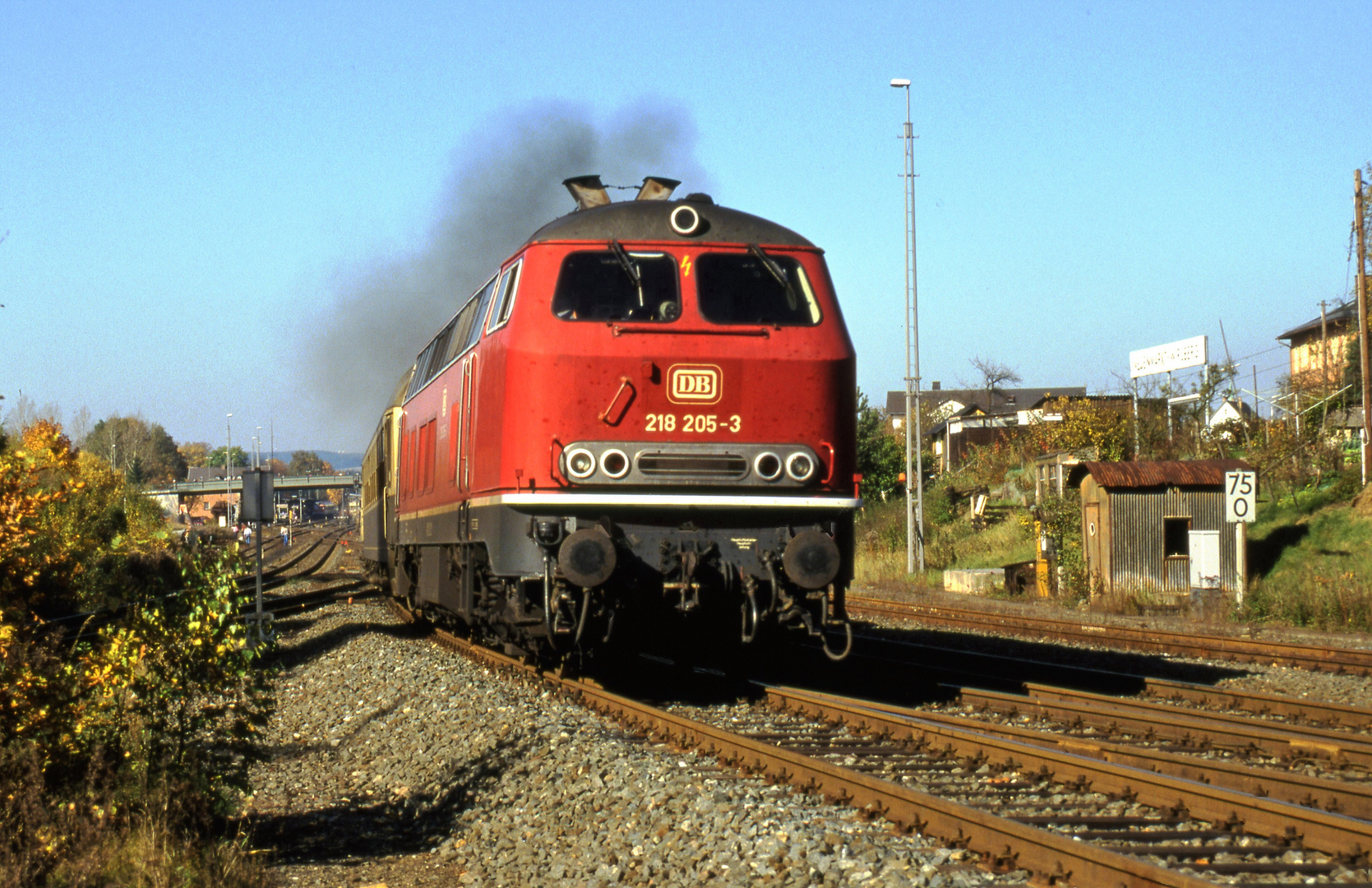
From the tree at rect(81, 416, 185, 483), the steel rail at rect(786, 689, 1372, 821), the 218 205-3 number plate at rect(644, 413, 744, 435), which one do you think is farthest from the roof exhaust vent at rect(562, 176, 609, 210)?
the tree at rect(81, 416, 185, 483)

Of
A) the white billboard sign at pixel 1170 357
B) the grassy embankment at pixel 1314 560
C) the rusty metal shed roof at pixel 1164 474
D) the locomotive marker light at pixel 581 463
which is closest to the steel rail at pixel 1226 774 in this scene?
the locomotive marker light at pixel 581 463

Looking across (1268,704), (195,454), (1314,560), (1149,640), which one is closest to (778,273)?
(1268,704)

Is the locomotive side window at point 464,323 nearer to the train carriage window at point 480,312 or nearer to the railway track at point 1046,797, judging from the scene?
the train carriage window at point 480,312

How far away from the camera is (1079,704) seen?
29.3 feet

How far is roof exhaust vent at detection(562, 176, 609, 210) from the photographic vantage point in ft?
36.3

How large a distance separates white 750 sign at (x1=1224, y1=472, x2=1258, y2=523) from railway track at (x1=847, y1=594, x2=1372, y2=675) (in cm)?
232

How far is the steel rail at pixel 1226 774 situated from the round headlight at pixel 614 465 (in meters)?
2.57

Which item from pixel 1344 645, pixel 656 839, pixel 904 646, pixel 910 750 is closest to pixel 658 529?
pixel 910 750

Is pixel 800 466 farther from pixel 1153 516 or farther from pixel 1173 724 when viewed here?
pixel 1153 516

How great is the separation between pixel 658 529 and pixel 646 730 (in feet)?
4.58

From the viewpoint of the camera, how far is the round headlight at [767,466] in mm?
8859

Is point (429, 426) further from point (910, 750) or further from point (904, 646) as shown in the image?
point (910, 750)

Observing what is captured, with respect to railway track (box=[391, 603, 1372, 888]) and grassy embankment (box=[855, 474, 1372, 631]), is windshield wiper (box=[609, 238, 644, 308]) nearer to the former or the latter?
railway track (box=[391, 603, 1372, 888])

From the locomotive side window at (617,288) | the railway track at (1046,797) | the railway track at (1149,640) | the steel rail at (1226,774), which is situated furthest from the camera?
the railway track at (1149,640)
